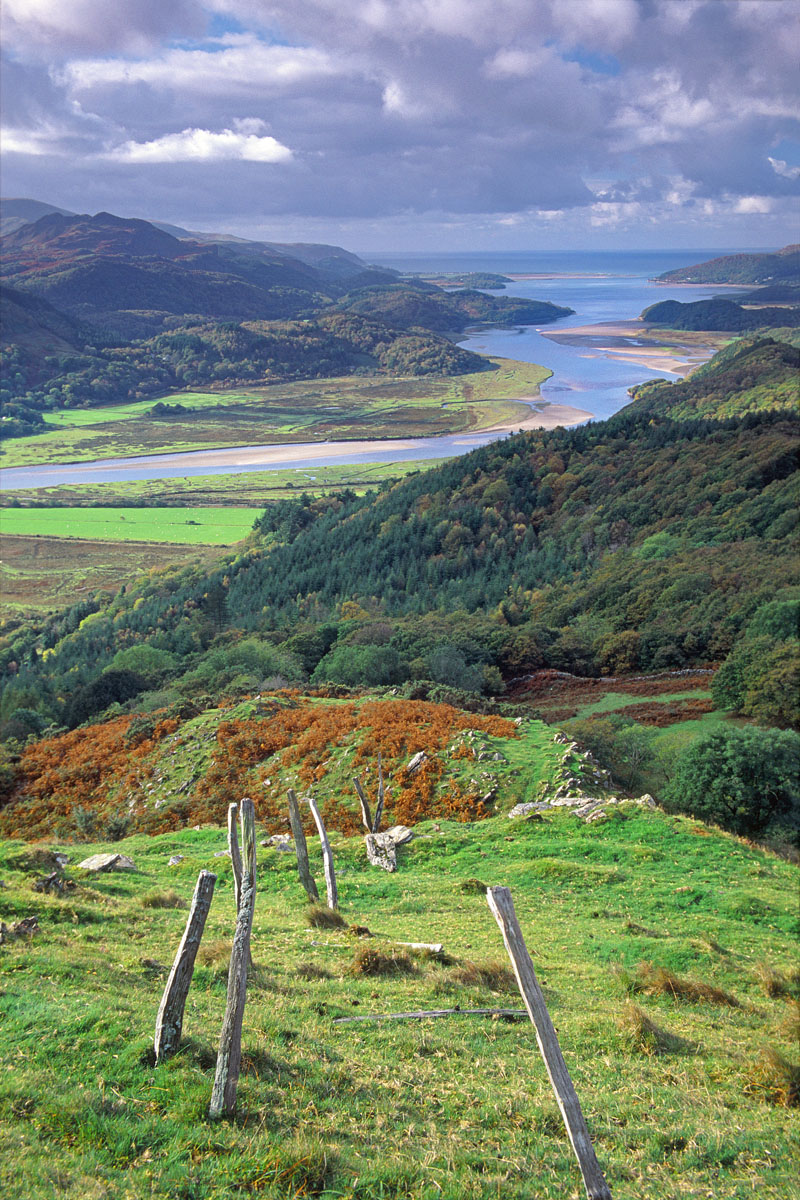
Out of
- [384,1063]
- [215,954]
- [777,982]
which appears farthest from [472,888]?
[384,1063]

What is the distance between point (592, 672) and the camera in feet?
169

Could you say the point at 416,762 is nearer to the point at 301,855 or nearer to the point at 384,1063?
the point at 301,855

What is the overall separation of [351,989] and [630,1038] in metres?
3.79

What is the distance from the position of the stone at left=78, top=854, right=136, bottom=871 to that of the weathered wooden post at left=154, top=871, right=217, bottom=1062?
38.2 ft

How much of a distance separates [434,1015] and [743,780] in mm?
A: 16622

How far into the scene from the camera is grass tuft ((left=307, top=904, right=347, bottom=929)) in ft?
46.8

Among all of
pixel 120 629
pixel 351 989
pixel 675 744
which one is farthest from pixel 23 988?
pixel 120 629

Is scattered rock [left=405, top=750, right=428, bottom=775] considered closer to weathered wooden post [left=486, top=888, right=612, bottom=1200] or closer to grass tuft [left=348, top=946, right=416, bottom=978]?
grass tuft [left=348, top=946, right=416, bottom=978]

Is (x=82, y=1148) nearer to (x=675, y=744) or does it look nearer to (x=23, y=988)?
(x=23, y=988)

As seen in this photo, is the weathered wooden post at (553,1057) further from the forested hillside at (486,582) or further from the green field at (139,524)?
the green field at (139,524)

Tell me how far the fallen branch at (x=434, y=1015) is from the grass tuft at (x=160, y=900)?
258 inches

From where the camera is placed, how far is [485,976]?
1159 cm

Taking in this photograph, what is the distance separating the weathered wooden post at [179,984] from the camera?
7.45 metres

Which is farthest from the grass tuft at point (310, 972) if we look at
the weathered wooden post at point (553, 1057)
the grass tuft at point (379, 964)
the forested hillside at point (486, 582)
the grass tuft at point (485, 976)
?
the forested hillside at point (486, 582)
